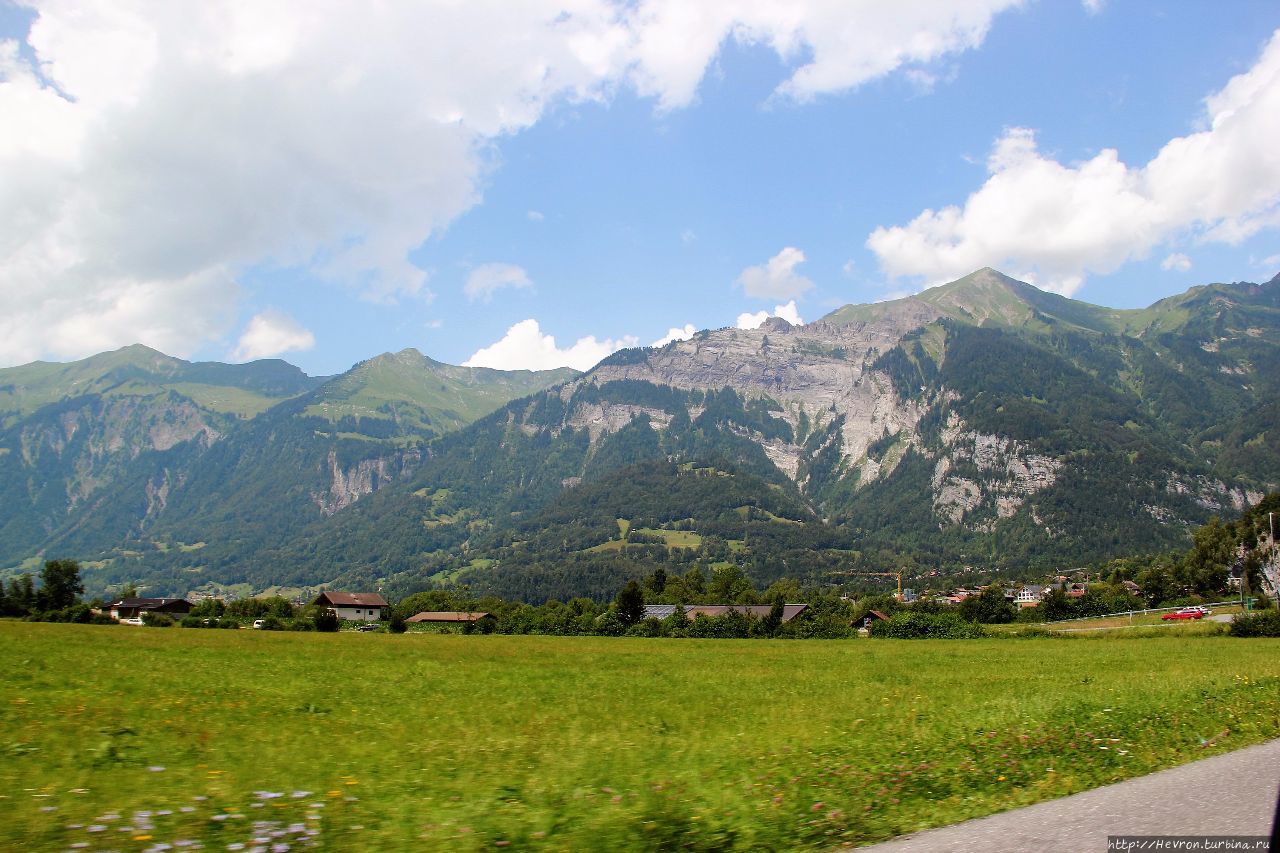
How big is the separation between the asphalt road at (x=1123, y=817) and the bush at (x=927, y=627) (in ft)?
275

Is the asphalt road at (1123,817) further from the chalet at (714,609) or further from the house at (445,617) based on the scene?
the house at (445,617)

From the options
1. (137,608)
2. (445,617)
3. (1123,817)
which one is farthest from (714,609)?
(1123,817)

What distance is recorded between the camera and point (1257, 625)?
72.8 metres

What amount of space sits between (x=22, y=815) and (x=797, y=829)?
33.6 feet

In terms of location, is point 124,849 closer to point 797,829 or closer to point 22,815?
point 22,815

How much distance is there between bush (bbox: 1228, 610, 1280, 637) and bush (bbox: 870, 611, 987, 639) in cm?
2517

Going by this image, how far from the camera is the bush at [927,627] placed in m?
90.8

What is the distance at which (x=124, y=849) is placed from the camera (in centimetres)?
877

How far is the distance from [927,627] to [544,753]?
85.9 metres

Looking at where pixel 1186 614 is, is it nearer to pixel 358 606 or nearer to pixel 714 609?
pixel 714 609

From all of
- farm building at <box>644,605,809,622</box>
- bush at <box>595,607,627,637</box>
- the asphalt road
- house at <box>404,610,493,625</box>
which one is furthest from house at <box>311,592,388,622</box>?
the asphalt road

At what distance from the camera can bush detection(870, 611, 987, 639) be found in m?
90.8

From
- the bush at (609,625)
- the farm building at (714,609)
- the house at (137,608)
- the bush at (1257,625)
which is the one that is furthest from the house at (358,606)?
the bush at (1257,625)

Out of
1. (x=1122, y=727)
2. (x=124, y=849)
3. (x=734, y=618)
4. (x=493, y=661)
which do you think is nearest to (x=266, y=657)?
(x=493, y=661)
